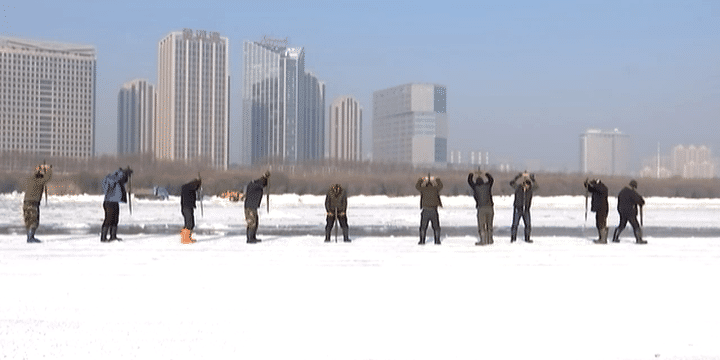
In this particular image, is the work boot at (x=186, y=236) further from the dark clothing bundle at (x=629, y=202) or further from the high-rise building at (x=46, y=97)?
the high-rise building at (x=46, y=97)

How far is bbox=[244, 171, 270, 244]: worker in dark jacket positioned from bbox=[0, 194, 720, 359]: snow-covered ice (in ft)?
2.30

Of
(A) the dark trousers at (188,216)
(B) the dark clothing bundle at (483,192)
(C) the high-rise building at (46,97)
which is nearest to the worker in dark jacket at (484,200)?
(B) the dark clothing bundle at (483,192)

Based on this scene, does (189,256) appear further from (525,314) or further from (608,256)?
(608,256)

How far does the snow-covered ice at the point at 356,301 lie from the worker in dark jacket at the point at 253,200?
2.30ft

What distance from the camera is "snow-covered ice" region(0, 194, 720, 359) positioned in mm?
6453

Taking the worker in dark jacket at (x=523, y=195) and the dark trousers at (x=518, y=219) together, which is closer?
the worker in dark jacket at (x=523, y=195)

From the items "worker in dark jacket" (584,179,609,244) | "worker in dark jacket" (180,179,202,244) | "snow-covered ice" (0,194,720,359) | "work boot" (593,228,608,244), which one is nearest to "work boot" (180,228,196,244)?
"worker in dark jacket" (180,179,202,244)

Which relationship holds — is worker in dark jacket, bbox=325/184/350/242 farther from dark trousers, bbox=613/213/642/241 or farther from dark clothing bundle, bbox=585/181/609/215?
dark trousers, bbox=613/213/642/241

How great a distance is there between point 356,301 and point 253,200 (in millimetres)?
8139

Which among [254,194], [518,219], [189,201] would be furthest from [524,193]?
[189,201]

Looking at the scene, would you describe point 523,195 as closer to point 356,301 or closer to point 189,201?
point 189,201

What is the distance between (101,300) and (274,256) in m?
5.46

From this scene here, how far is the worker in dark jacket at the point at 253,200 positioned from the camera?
1641cm

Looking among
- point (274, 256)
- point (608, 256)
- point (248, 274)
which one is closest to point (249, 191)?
point (274, 256)
